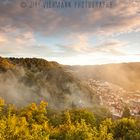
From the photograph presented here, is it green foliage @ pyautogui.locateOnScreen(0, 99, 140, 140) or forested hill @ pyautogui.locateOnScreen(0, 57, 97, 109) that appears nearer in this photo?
green foliage @ pyautogui.locateOnScreen(0, 99, 140, 140)

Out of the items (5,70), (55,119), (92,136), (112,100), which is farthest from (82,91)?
(92,136)

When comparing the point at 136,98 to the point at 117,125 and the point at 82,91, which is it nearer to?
the point at 82,91

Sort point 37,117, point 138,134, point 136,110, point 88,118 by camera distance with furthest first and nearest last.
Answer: point 136,110, point 88,118, point 37,117, point 138,134

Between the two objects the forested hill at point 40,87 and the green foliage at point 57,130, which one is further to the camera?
the forested hill at point 40,87

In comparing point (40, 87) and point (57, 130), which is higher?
point (57, 130)

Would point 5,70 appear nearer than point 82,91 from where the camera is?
Yes

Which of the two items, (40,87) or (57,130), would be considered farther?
(40,87)

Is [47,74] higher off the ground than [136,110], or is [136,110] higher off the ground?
[47,74]

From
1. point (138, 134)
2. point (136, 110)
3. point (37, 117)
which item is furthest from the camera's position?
point (136, 110)
